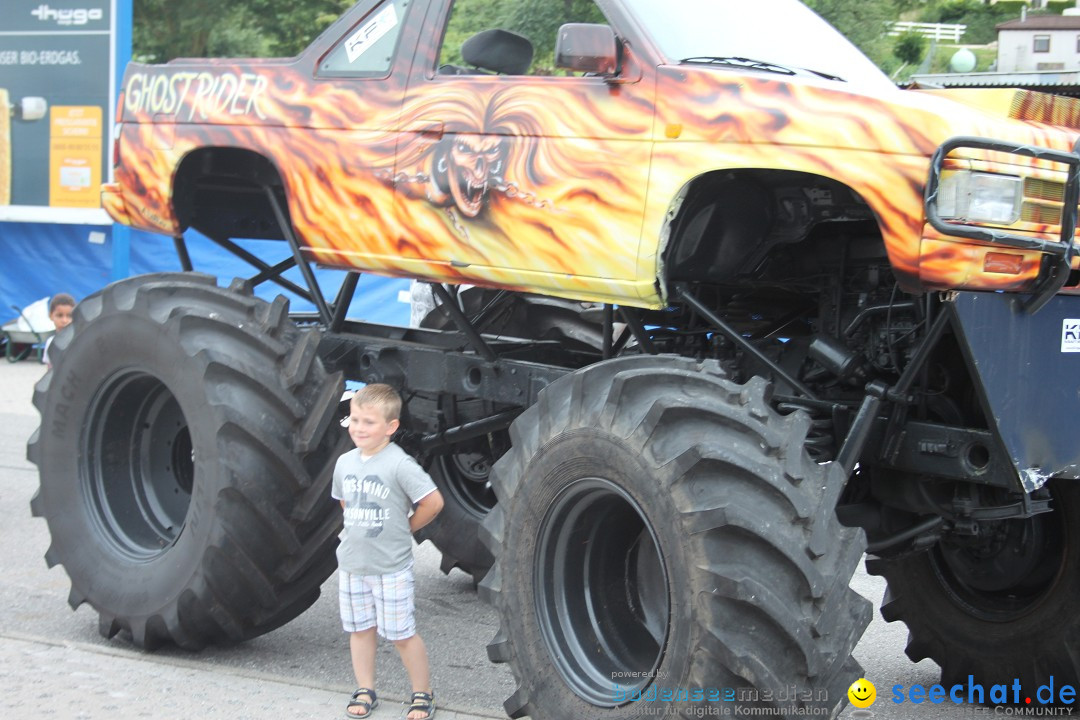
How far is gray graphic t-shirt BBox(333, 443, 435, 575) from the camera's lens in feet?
16.1

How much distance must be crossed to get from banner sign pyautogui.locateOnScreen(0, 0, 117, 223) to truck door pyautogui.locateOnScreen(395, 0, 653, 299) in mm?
10464

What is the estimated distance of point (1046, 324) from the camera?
4.34 meters

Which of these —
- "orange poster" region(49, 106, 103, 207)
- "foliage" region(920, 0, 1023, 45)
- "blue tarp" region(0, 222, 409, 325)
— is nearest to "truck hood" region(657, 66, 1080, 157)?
"blue tarp" region(0, 222, 409, 325)

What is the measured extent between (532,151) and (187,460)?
233cm

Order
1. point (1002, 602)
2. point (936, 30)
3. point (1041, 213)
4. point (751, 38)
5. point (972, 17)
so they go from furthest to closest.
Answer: point (972, 17)
point (936, 30)
point (1002, 602)
point (751, 38)
point (1041, 213)

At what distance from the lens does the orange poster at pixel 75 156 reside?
49.7ft

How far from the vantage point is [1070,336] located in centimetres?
440

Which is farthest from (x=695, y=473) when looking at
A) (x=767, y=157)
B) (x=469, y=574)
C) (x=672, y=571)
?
(x=469, y=574)

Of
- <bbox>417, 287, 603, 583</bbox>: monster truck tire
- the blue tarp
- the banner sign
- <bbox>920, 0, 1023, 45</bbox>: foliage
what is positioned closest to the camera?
<bbox>417, 287, 603, 583</bbox>: monster truck tire

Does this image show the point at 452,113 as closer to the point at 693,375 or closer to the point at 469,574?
the point at 693,375

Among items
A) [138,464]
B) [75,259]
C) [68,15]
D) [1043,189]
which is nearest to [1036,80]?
[68,15]

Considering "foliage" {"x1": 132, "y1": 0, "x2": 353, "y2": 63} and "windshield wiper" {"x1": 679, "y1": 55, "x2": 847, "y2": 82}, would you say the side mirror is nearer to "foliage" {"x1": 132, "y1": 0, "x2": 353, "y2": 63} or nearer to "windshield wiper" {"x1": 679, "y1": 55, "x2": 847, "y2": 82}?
"windshield wiper" {"x1": 679, "y1": 55, "x2": 847, "y2": 82}

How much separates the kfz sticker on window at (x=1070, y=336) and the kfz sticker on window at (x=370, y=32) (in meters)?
3.03

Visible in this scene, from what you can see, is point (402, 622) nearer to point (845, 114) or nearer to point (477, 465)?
point (477, 465)
